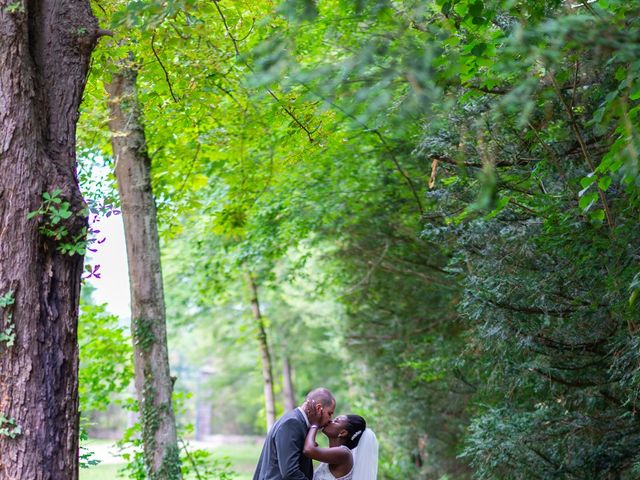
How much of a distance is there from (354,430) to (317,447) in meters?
0.55

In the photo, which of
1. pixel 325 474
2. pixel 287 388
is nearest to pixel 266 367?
pixel 287 388

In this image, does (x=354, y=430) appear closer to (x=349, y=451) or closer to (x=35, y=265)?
(x=349, y=451)

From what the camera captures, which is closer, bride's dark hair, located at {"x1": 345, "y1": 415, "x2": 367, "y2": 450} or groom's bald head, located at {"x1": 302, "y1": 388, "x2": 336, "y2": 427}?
groom's bald head, located at {"x1": 302, "y1": 388, "x2": 336, "y2": 427}

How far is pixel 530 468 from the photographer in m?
8.60

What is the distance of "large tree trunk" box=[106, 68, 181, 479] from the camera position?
10070mm

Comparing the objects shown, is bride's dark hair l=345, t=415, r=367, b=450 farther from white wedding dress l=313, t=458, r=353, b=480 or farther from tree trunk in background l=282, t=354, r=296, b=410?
tree trunk in background l=282, t=354, r=296, b=410

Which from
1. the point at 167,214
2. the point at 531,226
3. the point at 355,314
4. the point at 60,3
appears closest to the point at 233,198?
the point at 167,214

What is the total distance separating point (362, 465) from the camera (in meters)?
7.73

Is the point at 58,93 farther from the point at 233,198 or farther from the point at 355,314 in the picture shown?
the point at 355,314

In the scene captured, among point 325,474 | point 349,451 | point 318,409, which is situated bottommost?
point 325,474

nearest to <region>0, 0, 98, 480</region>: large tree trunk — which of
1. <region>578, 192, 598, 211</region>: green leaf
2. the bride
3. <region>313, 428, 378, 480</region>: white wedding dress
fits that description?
the bride

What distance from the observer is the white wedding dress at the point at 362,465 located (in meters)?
7.71

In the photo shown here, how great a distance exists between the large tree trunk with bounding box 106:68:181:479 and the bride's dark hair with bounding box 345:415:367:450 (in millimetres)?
3092

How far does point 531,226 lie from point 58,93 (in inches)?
186
